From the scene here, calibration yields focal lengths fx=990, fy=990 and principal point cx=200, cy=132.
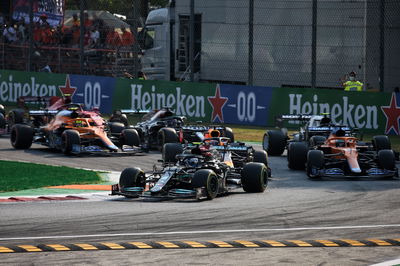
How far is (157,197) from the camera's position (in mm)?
18062

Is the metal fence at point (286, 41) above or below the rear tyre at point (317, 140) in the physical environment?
above

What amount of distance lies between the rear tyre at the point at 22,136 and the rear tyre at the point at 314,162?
364 inches

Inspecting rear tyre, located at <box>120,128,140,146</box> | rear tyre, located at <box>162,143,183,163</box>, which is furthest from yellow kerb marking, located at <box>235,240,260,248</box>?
rear tyre, located at <box>120,128,140,146</box>

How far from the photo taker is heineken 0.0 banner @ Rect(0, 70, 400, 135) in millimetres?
31422

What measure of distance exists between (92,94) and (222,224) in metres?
24.1

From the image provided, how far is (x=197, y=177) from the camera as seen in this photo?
58.2 feet

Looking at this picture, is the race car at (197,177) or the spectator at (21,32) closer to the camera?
the race car at (197,177)

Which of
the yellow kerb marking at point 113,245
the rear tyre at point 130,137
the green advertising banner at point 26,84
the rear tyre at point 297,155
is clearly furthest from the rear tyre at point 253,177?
the green advertising banner at point 26,84

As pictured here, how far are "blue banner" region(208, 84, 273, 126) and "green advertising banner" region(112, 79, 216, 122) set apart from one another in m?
0.35

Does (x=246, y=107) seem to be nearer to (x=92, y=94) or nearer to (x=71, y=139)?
(x=92, y=94)

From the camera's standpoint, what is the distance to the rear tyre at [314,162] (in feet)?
71.3

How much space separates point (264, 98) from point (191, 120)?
292 cm

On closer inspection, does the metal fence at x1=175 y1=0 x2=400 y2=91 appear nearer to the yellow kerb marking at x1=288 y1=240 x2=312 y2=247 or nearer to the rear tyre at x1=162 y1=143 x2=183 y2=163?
the rear tyre at x1=162 y1=143 x2=183 y2=163

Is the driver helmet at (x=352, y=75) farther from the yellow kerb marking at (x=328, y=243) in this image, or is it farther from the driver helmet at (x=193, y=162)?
the yellow kerb marking at (x=328, y=243)
